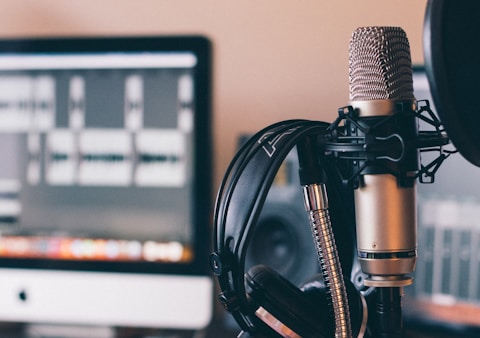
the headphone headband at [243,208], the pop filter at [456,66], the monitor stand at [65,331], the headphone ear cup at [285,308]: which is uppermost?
the pop filter at [456,66]

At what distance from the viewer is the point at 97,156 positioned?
0.90 m

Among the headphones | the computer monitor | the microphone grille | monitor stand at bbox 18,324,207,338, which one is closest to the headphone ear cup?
the headphones

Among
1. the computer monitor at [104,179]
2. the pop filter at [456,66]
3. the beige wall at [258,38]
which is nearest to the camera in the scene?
the pop filter at [456,66]

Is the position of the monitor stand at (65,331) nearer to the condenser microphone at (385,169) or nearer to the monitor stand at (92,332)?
the monitor stand at (92,332)

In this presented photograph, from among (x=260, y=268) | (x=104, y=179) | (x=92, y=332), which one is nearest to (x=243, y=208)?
(x=260, y=268)

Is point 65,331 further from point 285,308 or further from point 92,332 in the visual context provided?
point 285,308

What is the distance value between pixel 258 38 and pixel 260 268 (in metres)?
0.67

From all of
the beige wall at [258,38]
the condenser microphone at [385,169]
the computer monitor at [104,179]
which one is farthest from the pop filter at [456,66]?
the beige wall at [258,38]

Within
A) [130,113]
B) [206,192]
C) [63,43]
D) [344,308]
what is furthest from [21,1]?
[344,308]

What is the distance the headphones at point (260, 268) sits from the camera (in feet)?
1.38

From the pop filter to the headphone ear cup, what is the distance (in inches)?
5.7

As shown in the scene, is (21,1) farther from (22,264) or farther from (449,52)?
(449,52)

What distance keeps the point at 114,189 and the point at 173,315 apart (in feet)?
0.62

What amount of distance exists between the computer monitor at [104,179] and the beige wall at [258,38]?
223mm
